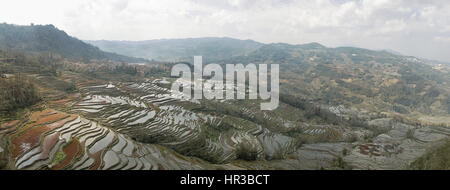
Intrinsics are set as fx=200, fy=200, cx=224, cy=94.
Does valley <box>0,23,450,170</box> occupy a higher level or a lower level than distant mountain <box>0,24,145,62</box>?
lower

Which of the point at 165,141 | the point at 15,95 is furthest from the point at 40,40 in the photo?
the point at 165,141

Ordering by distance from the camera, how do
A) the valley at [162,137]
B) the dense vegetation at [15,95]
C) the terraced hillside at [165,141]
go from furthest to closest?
the dense vegetation at [15,95]
the valley at [162,137]
the terraced hillside at [165,141]

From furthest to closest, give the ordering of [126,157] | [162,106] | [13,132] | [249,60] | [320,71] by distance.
A: [249,60] → [320,71] → [162,106] → [13,132] → [126,157]

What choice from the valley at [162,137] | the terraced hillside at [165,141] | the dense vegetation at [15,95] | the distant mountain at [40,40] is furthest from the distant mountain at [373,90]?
the distant mountain at [40,40]

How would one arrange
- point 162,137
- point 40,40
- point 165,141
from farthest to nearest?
point 40,40
point 162,137
point 165,141

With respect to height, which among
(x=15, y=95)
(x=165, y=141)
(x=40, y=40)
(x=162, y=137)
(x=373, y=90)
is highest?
(x=40, y=40)

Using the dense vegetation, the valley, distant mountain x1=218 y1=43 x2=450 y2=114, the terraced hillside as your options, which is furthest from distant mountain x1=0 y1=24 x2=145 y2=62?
distant mountain x1=218 y1=43 x2=450 y2=114

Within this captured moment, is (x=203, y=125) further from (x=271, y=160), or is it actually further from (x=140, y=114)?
(x=271, y=160)

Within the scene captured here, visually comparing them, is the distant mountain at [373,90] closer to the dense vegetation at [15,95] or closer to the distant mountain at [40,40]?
the dense vegetation at [15,95]

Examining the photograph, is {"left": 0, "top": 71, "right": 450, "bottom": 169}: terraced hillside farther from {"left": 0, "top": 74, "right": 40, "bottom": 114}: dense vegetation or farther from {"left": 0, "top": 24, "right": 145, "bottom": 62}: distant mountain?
{"left": 0, "top": 24, "right": 145, "bottom": 62}: distant mountain

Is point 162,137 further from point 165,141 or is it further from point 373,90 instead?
point 373,90
